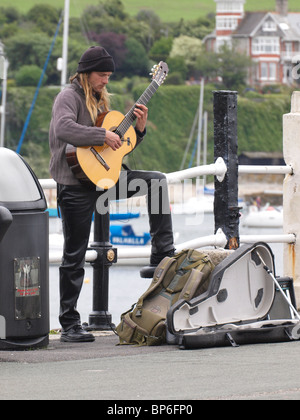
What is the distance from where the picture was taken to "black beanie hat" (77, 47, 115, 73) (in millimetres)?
5262

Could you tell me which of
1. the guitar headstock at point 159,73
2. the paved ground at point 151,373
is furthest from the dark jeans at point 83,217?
the guitar headstock at point 159,73

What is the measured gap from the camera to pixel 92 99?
17.4ft

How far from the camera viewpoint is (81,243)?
208 inches

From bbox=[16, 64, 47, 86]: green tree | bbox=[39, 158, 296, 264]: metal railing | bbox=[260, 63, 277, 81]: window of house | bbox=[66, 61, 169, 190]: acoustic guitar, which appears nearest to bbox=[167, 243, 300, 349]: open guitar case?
bbox=[66, 61, 169, 190]: acoustic guitar

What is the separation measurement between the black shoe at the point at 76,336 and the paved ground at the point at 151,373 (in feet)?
1.07

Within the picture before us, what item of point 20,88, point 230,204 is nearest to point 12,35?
point 20,88

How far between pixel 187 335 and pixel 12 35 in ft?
343

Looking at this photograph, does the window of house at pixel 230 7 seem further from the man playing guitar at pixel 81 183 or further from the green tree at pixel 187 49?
the man playing guitar at pixel 81 183

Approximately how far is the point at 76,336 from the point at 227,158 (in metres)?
1.57

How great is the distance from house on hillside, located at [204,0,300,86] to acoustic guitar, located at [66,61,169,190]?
121 meters

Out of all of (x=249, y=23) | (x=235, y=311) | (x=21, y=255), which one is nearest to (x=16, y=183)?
(x=21, y=255)

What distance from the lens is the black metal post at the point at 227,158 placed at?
244 inches
